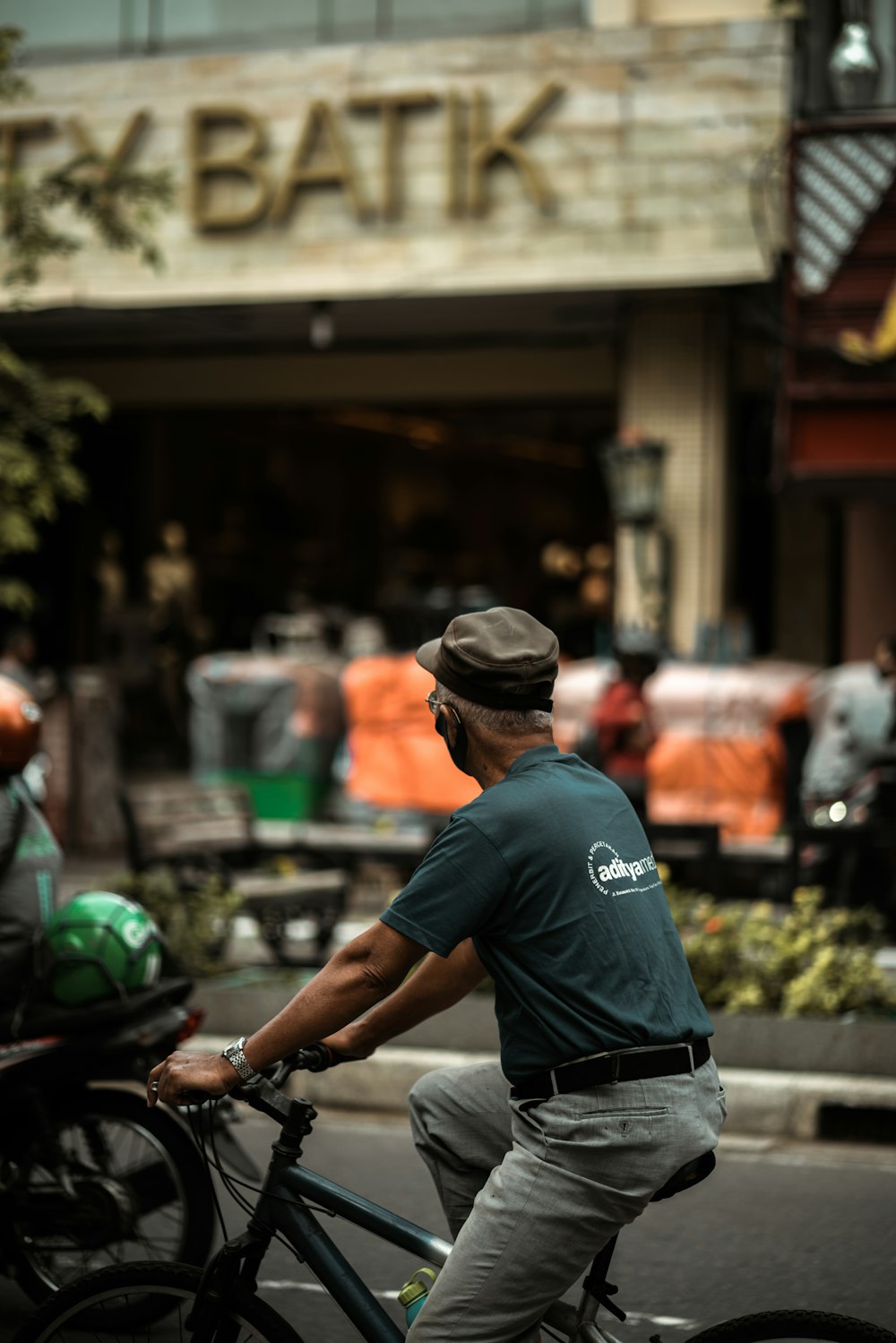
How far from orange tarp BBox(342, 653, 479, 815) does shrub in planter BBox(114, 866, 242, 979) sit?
4.94 metres

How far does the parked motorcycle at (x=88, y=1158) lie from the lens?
15.5ft

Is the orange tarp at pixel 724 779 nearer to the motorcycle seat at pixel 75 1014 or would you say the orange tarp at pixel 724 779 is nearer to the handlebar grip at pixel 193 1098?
the motorcycle seat at pixel 75 1014

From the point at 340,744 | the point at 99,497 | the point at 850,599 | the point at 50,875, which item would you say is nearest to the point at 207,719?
the point at 340,744

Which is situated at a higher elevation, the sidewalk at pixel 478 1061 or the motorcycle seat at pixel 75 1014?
the motorcycle seat at pixel 75 1014

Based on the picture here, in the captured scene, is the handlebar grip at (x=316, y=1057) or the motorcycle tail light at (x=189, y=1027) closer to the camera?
the handlebar grip at (x=316, y=1057)

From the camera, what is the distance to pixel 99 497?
22109 mm

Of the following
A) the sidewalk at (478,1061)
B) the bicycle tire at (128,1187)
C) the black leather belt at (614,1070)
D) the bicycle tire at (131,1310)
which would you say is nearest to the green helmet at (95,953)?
the bicycle tire at (128,1187)

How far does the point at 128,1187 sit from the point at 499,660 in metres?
2.38

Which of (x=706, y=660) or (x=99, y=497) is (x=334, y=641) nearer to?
(x=99, y=497)

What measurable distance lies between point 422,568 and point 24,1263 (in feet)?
56.6

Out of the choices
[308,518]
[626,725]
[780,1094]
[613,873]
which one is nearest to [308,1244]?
[613,873]

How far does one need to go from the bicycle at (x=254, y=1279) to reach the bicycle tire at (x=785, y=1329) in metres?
0.02

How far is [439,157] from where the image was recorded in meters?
15.4

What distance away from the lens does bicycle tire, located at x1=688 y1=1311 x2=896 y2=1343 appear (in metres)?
2.97
